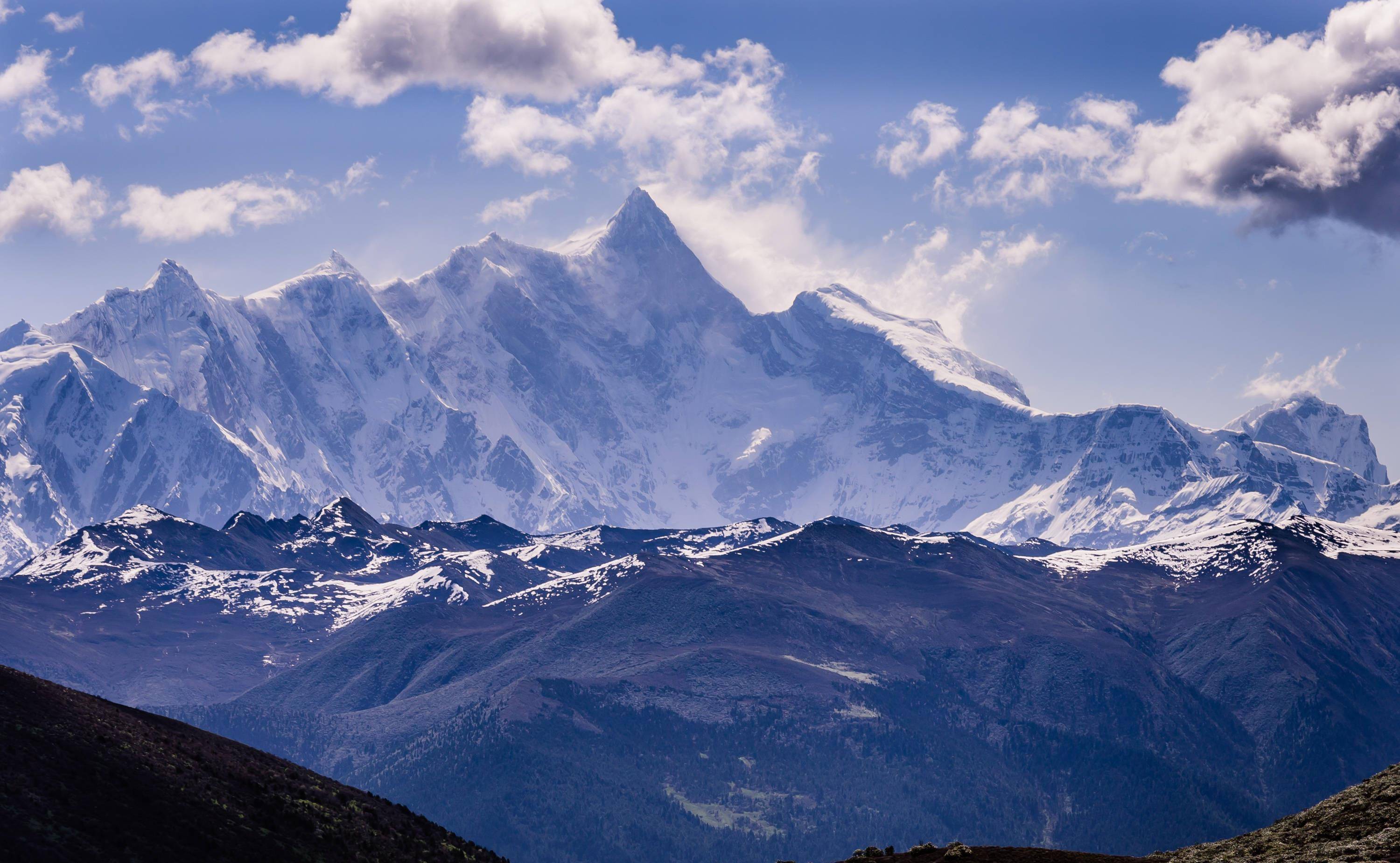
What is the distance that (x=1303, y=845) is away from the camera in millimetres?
96875

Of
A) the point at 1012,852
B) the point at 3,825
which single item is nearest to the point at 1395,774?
the point at 1012,852

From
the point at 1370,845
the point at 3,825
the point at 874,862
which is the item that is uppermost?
the point at 1370,845

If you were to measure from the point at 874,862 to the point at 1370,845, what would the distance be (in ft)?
103

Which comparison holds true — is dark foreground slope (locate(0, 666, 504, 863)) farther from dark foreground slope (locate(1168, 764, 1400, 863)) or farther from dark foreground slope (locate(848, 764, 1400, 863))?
dark foreground slope (locate(1168, 764, 1400, 863))

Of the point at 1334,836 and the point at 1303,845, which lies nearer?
the point at 1303,845

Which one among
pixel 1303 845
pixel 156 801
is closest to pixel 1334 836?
pixel 1303 845

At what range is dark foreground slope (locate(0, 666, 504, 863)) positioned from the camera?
119 m

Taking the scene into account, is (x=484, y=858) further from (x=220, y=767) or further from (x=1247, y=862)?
(x=1247, y=862)

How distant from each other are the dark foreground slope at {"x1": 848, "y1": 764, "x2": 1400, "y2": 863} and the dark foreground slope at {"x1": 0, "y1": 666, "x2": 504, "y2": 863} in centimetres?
5220

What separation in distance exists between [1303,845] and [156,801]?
86360 mm

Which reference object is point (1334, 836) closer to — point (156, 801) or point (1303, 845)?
point (1303, 845)

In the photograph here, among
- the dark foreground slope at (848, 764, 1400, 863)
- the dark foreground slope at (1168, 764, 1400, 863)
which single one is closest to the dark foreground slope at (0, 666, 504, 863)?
the dark foreground slope at (848, 764, 1400, 863)

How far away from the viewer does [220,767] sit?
14712cm

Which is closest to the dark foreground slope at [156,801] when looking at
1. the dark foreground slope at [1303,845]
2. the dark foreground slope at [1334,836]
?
the dark foreground slope at [1303,845]
